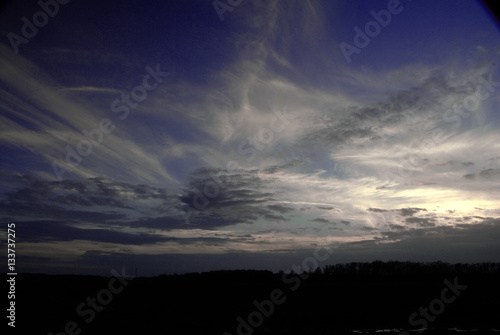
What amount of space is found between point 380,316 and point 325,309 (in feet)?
18.0

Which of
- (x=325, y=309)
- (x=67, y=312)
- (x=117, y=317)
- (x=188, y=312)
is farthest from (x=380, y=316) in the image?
(x=67, y=312)

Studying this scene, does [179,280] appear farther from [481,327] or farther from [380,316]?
[481,327]

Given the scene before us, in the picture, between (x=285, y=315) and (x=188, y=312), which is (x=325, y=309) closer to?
(x=285, y=315)

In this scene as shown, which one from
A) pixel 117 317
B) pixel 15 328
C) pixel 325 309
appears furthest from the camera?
pixel 325 309

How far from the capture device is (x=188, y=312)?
24688 mm

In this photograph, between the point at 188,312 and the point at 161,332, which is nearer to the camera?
the point at 161,332

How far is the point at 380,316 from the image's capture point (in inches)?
905

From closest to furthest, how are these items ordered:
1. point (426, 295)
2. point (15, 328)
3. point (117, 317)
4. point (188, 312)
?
point (15, 328), point (117, 317), point (188, 312), point (426, 295)

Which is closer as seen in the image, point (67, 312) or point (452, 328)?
point (452, 328)

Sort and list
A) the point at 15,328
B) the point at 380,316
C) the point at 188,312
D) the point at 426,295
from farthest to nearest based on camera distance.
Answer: the point at 426,295 → the point at 188,312 → the point at 380,316 → the point at 15,328

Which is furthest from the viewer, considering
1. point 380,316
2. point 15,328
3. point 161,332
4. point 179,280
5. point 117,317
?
point 179,280

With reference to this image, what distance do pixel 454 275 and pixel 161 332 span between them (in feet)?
219

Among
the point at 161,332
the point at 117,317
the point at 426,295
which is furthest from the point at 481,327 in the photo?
the point at 426,295

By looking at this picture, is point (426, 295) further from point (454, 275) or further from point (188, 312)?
point (454, 275)
